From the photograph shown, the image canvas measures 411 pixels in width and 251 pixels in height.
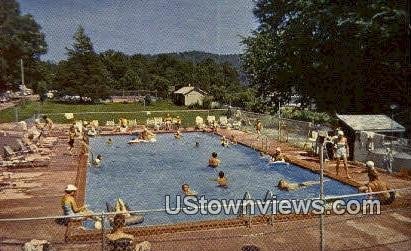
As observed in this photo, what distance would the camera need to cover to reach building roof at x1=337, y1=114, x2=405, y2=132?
20422 millimetres

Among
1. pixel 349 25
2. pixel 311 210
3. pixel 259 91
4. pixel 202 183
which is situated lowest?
pixel 202 183

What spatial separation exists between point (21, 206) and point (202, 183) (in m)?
9.34

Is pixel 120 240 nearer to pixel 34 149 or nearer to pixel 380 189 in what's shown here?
pixel 380 189

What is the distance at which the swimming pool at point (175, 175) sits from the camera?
18.2 m

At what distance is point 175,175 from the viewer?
23.5 m

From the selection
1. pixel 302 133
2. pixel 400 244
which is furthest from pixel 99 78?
pixel 400 244

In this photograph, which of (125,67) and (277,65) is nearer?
(277,65)

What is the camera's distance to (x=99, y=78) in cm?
7894

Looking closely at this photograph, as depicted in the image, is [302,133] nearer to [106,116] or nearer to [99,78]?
[106,116]

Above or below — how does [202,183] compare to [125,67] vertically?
below

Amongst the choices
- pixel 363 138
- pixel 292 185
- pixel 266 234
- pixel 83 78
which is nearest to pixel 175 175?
pixel 292 185

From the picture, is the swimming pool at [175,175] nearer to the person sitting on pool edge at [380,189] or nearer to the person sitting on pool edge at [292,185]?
the person sitting on pool edge at [292,185]

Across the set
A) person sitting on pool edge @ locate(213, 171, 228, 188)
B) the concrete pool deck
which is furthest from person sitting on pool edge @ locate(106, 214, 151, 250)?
A: person sitting on pool edge @ locate(213, 171, 228, 188)

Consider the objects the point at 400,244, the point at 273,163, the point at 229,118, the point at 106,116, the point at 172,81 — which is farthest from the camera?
the point at 172,81
